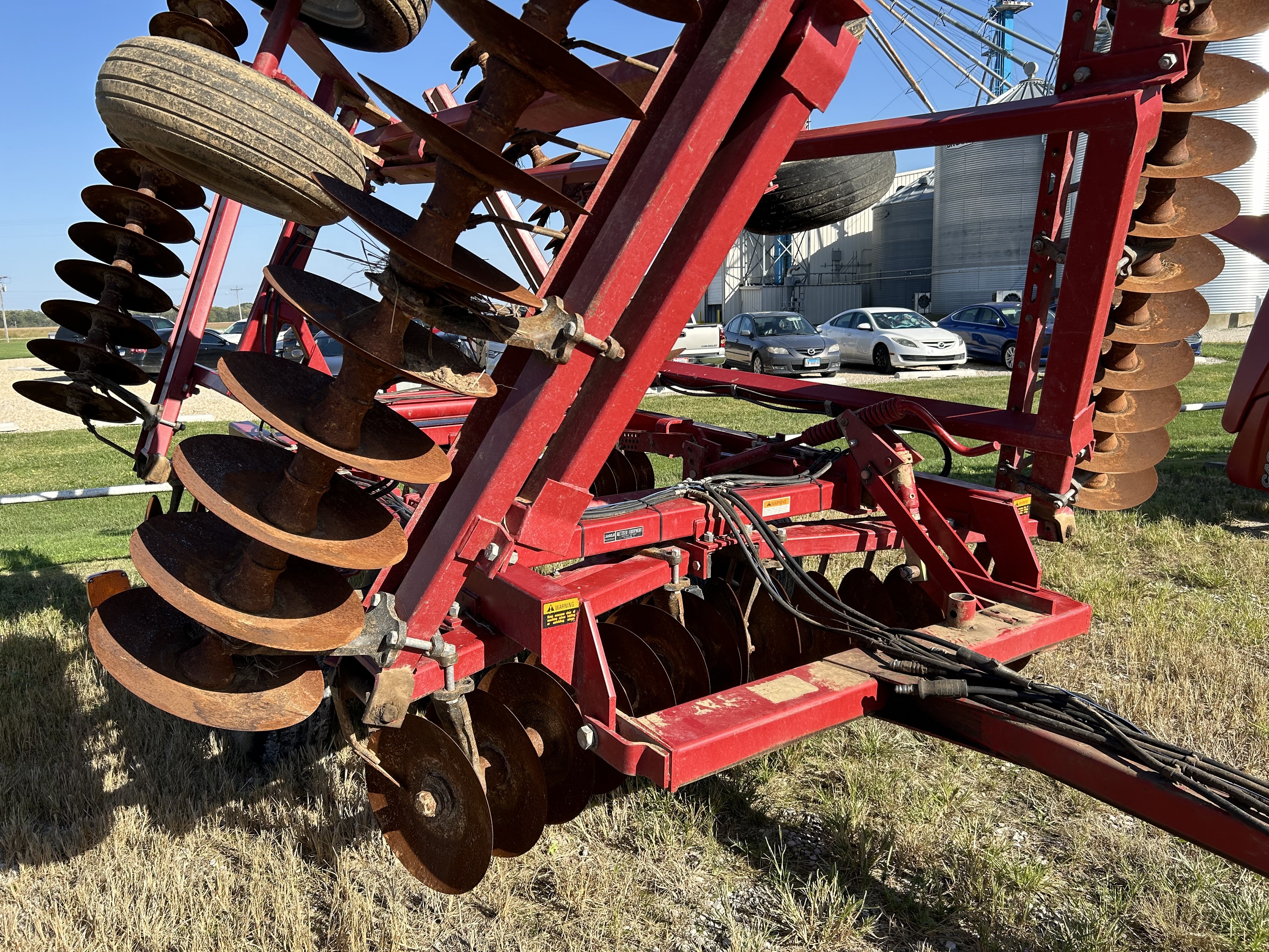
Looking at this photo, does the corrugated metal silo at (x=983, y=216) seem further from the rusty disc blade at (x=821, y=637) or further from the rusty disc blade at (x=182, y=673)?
the rusty disc blade at (x=182, y=673)

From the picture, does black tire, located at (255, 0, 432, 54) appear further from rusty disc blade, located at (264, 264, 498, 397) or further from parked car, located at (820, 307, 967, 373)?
parked car, located at (820, 307, 967, 373)

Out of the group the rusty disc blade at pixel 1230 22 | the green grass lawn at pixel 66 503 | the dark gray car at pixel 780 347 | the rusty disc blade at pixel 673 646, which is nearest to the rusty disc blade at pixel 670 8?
the rusty disc blade at pixel 673 646

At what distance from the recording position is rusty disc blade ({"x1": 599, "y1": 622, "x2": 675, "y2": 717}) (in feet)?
9.42

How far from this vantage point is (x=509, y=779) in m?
2.49

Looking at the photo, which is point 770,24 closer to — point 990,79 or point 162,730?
point 162,730

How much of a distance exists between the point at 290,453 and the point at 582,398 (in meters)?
0.70

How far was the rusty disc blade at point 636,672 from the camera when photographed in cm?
287

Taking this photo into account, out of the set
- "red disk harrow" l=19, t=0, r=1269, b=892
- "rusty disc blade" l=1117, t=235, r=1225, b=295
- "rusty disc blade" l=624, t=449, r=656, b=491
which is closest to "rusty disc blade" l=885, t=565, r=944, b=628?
"red disk harrow" l=19, t=0, r=1269, b=892

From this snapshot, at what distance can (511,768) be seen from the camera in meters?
2.49

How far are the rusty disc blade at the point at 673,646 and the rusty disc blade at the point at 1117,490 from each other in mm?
1829

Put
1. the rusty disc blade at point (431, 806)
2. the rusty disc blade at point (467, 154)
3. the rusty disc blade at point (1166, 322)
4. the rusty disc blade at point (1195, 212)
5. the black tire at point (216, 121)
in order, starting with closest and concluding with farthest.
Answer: the rusty disc blade at point (467, 154) → the black tire at point (216, 121) → the rusty disc blade at point (431, 806) → the rusty disc blade at point (1195, 212) → the rusty disc blade at point (1166, 322)

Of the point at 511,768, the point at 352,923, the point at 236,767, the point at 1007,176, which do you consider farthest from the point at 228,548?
the point at 1007,176

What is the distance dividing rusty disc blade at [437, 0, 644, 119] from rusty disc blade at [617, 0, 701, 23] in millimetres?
244

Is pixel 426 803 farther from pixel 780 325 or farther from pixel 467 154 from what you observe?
pixel 780 325
